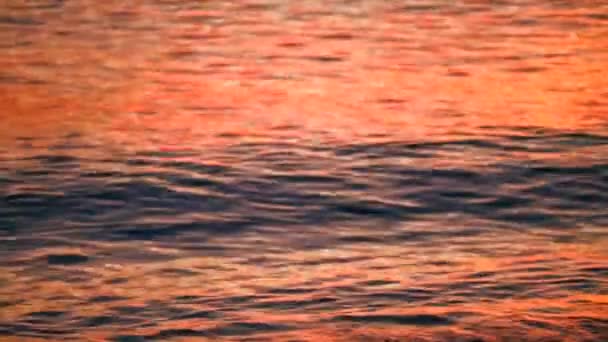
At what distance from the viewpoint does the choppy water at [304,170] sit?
5.25m

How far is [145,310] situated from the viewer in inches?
206

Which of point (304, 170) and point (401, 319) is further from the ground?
point (304, 170)

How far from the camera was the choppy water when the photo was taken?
207 inches

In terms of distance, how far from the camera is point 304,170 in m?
7.19

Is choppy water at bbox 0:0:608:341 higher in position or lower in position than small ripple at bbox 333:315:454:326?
higher

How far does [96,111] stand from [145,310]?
286 cm

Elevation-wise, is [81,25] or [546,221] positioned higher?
[81,25]

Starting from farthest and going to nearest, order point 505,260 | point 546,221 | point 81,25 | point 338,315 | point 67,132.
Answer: point 81,25 → point 67,132 → point 546,221 → point 505,260 → point 338,315

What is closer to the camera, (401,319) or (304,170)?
(401,319)

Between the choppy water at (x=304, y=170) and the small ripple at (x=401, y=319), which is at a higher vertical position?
the choppy water at (x=304, y=170)

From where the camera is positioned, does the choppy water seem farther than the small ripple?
Yes

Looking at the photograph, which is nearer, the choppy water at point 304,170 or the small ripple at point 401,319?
the small ripple at point 401,319

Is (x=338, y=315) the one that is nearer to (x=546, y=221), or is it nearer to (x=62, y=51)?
(x=546, y=221)

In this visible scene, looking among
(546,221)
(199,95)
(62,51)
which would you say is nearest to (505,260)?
(546,221)
